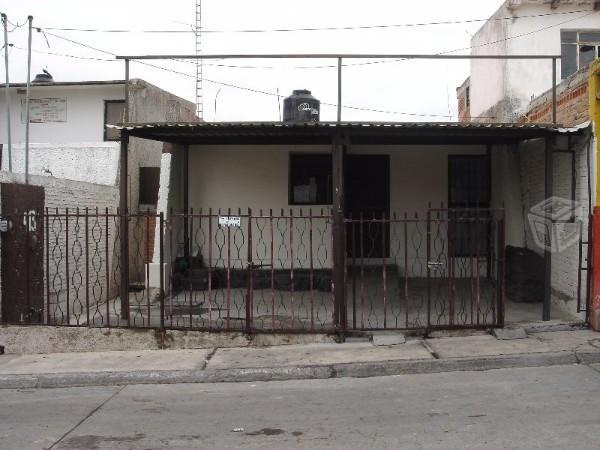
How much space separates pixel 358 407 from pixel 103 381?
3023 millimetres

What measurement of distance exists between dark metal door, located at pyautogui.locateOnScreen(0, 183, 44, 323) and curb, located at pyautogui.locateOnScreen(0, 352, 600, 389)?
65.2 inches

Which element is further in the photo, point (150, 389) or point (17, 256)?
point (17, 256)

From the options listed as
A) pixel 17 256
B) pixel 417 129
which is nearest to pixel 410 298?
pixel 417 129

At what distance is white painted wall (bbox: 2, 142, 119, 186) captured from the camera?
42.2 feet

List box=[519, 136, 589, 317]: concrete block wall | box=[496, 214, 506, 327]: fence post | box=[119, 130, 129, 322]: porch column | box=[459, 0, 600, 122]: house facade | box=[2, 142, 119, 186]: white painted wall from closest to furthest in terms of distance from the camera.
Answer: box=[496, 214, 506, 327]: fence post
box=[119, 130, 129, 322]: porch column
box=[519, 136, 589, 317]: concrete block wall
box=[2, 142, 119, 186]: white painted wall
box=[459, 0, 600, 122]: house facade

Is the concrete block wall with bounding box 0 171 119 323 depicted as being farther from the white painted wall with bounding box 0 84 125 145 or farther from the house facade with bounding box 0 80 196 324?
the white painted wall with bounding box 0 84 125 145

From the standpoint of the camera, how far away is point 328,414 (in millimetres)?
5316

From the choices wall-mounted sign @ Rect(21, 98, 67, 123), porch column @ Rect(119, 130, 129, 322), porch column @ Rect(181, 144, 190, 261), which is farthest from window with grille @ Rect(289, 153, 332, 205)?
wall-mounted sign @ Rect(21, 98, 67, 123)

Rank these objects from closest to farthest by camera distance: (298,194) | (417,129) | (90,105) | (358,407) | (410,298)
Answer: (358,407) → (417,129) → (410,298) → (298,194) → (90,105)

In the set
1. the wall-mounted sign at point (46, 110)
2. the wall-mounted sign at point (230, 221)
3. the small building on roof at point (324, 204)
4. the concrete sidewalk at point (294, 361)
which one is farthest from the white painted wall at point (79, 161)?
the concrete sidewalk at point (294, 361)

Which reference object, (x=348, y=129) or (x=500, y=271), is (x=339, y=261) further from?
(x=500, y=271)

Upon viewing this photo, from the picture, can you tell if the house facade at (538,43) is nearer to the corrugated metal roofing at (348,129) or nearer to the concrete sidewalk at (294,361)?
the corrugated metal roofing at (348,129)

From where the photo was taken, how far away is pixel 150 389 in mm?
6383

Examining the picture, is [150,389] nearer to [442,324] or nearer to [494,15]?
[442,324]
